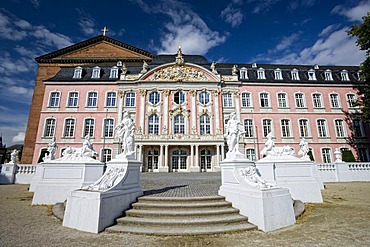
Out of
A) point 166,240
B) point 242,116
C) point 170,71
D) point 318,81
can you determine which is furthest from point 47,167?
point 318,81

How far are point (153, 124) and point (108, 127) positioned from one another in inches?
221

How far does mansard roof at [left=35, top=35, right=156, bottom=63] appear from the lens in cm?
2952

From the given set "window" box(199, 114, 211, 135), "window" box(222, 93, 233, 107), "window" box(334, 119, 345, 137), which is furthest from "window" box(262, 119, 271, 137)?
"window" box(334, 119, 345, 137)

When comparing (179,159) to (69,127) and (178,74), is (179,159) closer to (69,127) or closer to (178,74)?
(178,74)

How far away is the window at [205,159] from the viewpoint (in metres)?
22.7

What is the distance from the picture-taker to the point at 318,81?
84.5 ft

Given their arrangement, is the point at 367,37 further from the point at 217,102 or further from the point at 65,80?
the point at 65,80

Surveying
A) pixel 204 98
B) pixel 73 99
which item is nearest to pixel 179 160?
pixel 204 98

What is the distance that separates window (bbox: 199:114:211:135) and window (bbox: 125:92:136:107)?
8853 mm

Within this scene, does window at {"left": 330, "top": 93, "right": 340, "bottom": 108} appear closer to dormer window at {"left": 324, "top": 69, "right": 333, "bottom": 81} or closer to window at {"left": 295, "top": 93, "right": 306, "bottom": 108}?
dormer window at {"left": 324, "top": 69, "right": 333, "bottom": 81}

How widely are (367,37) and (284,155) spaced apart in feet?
56.9

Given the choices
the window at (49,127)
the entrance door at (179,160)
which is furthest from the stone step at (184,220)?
the window at (49,127)

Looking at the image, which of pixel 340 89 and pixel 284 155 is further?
pixel 340 89

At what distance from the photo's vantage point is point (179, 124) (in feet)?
77.6
